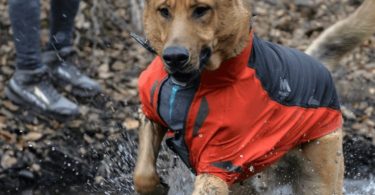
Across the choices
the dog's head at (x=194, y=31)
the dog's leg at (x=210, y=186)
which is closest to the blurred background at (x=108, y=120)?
the dog's leg at (x=210, y=186)

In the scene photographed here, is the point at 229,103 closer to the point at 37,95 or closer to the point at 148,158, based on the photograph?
the point at 148,158

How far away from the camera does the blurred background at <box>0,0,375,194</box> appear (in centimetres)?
486

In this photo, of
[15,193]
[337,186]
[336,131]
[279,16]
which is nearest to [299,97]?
[336,131]

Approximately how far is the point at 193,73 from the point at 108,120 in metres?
2.18

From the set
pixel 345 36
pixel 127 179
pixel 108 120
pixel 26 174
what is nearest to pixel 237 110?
pixel 345 36

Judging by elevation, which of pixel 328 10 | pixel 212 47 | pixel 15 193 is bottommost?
pixel 328 10

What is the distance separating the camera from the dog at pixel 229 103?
333 cm

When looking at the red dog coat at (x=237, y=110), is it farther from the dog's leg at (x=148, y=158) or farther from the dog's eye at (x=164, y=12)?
the dog's eye at (x=164, y=12)

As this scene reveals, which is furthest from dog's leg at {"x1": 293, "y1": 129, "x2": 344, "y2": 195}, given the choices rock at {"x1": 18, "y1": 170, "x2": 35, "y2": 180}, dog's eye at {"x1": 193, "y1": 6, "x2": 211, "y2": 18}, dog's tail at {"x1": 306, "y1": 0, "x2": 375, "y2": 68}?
rock at {"x1": 18, "y1": 170, "x2": 35, "y2": 180}

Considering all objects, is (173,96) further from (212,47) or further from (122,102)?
(122,102)

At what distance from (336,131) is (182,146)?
0.92 meters

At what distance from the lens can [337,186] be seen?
4129mm

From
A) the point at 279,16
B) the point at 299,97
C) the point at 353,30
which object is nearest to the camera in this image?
the point at 299,97

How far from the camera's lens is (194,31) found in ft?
10.7
